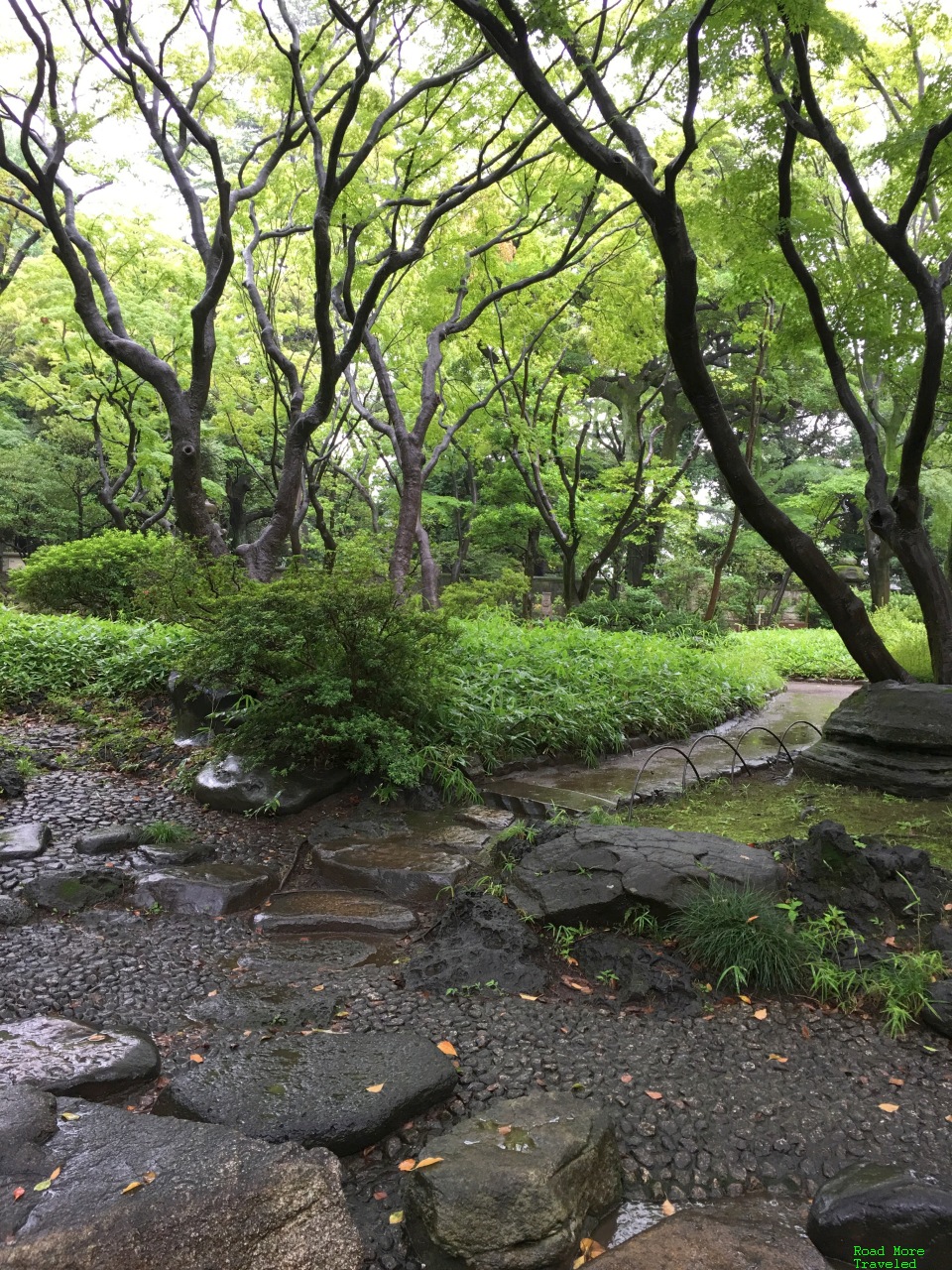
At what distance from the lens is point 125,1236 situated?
187cm

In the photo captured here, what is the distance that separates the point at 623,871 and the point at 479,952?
0.81m

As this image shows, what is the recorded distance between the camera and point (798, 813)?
18.3ft

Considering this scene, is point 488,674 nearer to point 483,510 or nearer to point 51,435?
point 483,510

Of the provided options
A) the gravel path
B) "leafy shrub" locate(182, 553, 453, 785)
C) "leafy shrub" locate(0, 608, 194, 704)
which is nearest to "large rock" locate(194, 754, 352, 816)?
"leafy shrub" locate(182, 553, 453, 785)

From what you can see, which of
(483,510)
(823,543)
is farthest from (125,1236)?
(823,543)

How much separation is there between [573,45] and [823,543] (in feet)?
81.6

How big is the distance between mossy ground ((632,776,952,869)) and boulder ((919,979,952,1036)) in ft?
5.23

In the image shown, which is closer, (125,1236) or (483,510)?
(125,1236)

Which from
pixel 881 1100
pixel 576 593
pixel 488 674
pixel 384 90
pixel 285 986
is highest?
pixel 384 90

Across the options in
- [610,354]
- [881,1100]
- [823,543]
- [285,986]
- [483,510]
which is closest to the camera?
[881,1100]

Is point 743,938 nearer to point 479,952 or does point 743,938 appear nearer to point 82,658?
point 479,952

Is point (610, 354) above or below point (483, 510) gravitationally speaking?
above

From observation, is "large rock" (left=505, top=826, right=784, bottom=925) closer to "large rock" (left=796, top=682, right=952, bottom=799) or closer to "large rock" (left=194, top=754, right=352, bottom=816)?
"large rock" (left=194, top=754, right=352, bottom=816)

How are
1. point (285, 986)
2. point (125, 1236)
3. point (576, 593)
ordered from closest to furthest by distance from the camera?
point (125, 1236) < point (285, 986) < point (576, 593)
